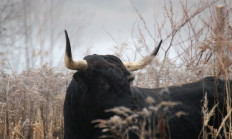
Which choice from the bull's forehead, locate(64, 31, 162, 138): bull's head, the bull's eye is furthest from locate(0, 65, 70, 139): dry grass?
the bull's eye

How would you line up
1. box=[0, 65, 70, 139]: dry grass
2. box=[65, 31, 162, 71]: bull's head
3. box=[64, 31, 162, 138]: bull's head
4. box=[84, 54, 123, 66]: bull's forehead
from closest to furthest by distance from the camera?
1. box=[65, 31, 162, 71]: bull's head
2. box=[64, 31, 162, 138]: bull's head
3. box=[84, 54, 123, 66]: bull's forehead
4. box=[0, 65, 70, 139]: dry grass

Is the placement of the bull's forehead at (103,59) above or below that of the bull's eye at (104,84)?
above

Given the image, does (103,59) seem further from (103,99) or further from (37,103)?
(37,103)

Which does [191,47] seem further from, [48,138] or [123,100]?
[123,100]

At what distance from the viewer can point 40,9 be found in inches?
790

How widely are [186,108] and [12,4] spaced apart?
13.5m

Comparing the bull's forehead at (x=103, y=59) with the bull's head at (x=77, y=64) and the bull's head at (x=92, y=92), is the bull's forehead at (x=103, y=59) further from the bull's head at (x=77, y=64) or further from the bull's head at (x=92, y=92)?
the bull's head at (x=77, y=64)

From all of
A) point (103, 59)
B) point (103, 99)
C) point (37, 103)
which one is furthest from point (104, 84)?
point (37, 103)

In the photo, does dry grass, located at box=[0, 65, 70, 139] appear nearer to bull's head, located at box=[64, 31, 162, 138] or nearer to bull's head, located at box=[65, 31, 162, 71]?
bull's head, located at box=[64, 31, 162, 138]

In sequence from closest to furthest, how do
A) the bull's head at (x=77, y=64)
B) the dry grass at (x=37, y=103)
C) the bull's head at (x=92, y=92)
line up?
the bull's head at (x=77, y=64) < the bull's head at (x=92, y=92) < the dry grass at (x=37, y=103)

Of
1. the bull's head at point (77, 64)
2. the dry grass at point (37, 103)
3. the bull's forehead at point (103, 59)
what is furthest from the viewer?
the dry grass at point (37, 103)

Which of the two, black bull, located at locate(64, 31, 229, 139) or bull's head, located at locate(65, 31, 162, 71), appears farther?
black bull, located at locate(64, 31, 229, 139)

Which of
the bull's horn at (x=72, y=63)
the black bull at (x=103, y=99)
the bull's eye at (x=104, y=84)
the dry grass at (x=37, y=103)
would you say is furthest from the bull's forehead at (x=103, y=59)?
the dry grass at (x=37, y=103)

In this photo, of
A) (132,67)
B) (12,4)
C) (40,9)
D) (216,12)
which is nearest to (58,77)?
(132,67)
